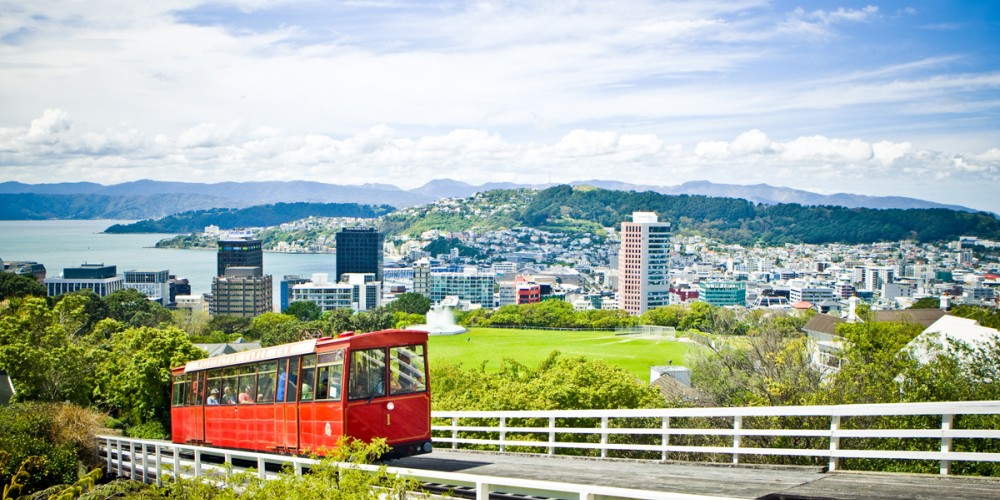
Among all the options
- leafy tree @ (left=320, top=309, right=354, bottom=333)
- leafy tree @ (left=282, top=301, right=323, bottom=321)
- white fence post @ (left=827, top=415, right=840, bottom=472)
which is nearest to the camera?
white fence post @ (left=827, top=415, right=840, bottom=472)

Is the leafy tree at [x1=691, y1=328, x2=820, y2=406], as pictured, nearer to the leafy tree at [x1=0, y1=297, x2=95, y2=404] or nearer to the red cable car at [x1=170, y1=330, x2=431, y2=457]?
the red cable car at [x1=170, y1=330, x2=431, y2=457]

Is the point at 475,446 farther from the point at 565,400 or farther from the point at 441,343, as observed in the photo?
the point at 441,343

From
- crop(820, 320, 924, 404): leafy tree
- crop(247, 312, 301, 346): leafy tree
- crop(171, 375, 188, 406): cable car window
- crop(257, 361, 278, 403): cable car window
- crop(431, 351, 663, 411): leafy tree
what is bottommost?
crop(247, 312, 301, 346): leafy tree

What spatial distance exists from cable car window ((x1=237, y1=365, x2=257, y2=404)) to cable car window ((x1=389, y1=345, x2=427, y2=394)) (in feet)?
11.5

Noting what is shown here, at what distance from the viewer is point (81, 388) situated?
2877 centimetres

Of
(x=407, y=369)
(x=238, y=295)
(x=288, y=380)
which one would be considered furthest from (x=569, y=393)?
(x=238, y=295)

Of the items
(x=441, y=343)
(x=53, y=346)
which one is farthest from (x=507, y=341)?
(x=53, y=346)

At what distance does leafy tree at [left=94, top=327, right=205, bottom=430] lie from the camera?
26.0m

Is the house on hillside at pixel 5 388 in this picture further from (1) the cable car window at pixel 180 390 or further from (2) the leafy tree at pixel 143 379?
(1) the cable car window at pixel 180 390

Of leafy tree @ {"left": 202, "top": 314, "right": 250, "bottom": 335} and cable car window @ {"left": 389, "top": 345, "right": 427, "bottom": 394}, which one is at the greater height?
cable car window @ {"left": 389, "top": 345, "right": 427, "bottom": 394}

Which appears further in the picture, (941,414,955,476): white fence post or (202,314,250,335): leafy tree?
(202,314,250,335): leafy tree

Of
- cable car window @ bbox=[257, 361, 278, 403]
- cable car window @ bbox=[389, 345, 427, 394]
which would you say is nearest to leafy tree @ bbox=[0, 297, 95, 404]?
cable car window @ bbox=[257, 361, 278, 403]

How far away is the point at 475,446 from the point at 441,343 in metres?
70.1

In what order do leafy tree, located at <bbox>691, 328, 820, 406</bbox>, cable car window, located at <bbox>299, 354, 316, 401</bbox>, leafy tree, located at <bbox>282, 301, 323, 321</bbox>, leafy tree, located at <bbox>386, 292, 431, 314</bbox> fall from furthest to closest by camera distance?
leafy tree, located at <bbox>386, 292, 431, 314</bbox> → leafy tree, located at <bbox>282, 301, 323, 321</bbox> → leafy tree, located at <bbox>691, 328, 820, 406</bbox> → cable car window, located at <bbox>299, 354, 316, 401</bbox>
